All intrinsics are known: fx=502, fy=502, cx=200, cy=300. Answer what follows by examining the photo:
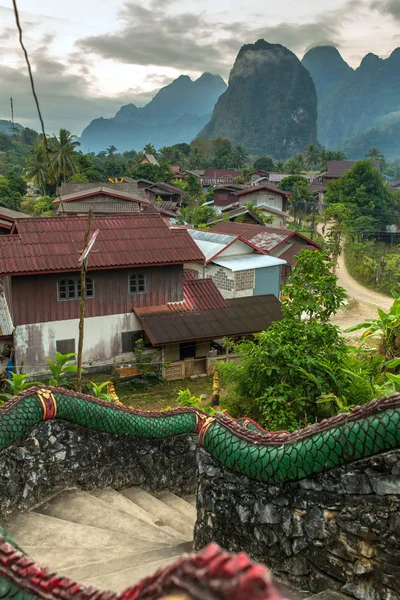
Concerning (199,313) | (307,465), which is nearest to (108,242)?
(199,313)

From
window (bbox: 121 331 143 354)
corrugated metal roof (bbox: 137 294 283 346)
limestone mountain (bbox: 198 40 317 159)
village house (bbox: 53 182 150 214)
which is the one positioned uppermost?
limestone mountain (bbox: 198 40 317 159)

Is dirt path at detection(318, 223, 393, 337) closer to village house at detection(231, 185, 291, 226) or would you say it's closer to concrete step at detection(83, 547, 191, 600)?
village house at detection(231, 185, 291, 226)

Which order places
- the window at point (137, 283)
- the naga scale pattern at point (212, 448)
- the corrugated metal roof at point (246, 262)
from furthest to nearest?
the corrugated metal roof at point (246, 262) → the window at point (137, 283) → the naga scale pattern at point (212, 448)

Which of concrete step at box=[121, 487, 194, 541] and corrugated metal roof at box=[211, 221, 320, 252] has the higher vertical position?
corrugated metal roof at box=[211, 221, 320, 252]

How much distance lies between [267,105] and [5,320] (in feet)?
603

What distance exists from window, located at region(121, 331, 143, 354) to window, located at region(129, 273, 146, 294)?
1.49 meters

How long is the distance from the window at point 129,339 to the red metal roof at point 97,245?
2.59 m

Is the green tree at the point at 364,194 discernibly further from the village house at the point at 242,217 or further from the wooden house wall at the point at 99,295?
the wooden house wall at the point at 99,295

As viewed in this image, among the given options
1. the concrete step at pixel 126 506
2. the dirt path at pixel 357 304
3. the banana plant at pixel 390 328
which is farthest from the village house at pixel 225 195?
the concrete step at pixel 126 506

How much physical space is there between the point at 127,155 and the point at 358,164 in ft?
318

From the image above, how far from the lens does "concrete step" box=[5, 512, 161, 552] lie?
4.69m

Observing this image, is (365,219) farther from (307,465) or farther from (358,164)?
(307,465)

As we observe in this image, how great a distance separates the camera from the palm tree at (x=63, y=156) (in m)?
51.7

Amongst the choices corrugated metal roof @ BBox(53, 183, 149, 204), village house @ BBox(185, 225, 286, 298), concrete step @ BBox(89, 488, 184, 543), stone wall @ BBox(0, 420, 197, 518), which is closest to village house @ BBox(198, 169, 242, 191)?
corrugated metal roof @ BBox(53, 183, 149, 204)
